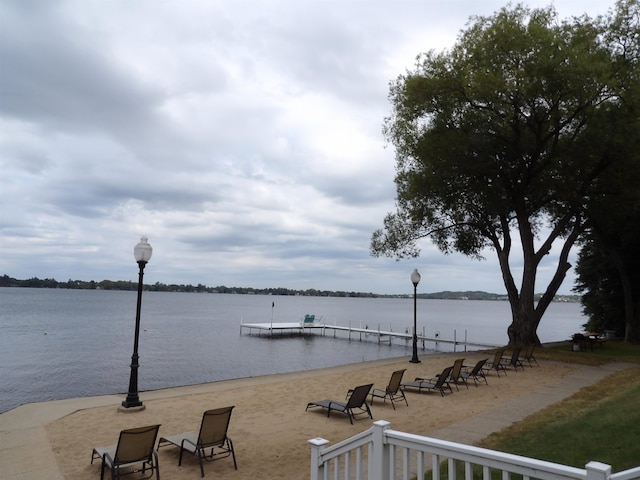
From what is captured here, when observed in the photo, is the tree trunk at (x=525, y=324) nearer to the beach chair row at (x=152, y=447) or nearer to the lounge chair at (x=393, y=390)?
the lounge chair at (x=393, y=390)

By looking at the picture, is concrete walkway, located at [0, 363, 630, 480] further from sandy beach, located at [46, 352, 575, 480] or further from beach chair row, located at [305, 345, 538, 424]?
beach chair row, located at [305, 345, 538, 424]

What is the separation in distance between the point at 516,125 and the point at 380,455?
827 inches

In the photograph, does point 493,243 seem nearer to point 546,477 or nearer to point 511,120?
point 511,120

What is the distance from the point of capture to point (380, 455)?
13.1ft

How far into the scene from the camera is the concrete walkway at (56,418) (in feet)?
23.6

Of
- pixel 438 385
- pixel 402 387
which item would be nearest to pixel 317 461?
pixel 438 385

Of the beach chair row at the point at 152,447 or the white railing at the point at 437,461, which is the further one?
the beach chair row at the point at 152,447

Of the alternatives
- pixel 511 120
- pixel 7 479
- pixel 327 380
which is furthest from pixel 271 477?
pixel 511 120

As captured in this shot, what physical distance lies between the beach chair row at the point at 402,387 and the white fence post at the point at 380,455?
6.16 metres

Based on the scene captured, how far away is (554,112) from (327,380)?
15.5m

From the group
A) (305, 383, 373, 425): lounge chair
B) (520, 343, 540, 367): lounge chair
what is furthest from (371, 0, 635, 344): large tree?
(305, 383, 373, 425): lounge chair

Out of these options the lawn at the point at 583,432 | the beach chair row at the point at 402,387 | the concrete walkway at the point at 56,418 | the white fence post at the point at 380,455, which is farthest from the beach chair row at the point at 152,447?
the lawn at the point at 583,432

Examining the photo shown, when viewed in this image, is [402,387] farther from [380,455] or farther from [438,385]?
[380,455]

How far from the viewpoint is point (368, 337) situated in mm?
54969
